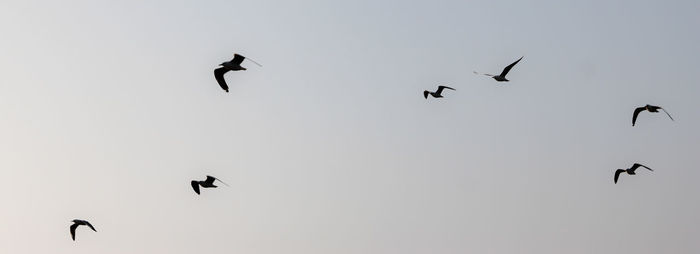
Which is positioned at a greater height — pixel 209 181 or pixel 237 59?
pixel 237 59

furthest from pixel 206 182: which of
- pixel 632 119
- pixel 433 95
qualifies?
pixel 632 119

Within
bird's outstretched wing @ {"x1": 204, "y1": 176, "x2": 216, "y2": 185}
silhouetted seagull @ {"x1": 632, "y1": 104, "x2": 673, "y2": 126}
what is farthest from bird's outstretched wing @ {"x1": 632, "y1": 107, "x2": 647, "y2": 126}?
Result: bird's outstretched wing @ {"x1": 204, "y1": 176, "x2": 216, "y2": 185}

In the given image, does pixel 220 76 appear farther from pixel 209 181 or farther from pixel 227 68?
pixel 209 181

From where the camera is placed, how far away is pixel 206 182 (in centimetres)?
7594

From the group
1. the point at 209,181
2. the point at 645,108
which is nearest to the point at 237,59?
the point at 209,181

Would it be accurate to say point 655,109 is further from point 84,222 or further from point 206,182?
point 84,222

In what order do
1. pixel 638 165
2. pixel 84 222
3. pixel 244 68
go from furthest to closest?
pixel 638 165
pixel 84 222
pixel 244 68

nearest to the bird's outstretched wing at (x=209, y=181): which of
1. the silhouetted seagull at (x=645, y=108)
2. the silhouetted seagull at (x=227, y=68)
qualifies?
the silhouetted seagull at (x=227, y=68)

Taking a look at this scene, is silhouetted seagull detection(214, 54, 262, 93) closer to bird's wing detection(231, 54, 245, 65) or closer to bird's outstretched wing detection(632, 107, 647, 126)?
bird's wing detection(231, 54, 245, 65)

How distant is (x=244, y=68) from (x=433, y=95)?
23204mm

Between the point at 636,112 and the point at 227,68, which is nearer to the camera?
the point at 227,68

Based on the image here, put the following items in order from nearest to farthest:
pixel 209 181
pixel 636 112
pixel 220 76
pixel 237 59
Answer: pixel 237 59 < pixel 220 76 < pixel 209 181 < pixel 636 112

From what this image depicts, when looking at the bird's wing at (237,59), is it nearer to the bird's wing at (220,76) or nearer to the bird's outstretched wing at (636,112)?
the bird's wing at (220,76)

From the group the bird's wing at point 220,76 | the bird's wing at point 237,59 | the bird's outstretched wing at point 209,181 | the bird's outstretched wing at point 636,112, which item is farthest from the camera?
the bird's outstretched wing at point 636,112
